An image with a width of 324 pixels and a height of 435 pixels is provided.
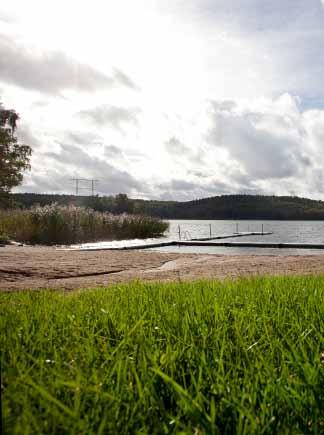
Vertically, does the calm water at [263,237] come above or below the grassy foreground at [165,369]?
below

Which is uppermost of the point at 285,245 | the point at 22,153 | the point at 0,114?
the point at 0,114

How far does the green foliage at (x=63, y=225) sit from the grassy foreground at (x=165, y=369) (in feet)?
48.9

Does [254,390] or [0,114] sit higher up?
[0,114]

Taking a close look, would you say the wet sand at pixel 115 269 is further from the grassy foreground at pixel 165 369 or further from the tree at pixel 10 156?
the tree at pixel 10 156

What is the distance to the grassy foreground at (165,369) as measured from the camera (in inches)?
45.1

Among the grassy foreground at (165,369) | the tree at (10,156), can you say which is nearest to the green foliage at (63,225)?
the tree at (10,156)

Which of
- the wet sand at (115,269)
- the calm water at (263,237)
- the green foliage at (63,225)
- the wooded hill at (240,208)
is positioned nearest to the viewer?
the wet sand at (115,269)

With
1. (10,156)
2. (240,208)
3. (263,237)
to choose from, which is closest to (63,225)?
Result: (10,156)

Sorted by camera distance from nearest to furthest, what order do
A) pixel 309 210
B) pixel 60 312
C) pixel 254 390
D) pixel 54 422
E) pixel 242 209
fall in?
1. pixel 54 422
2. pixel 254 390
3. pixel 60 312
4. pixel 242 209
5. pixel 309 210

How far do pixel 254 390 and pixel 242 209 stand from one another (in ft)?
224

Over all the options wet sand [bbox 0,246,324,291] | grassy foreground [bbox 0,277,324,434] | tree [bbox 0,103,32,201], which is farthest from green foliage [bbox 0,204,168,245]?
grassy foreground [bbox 0,277,324,434]

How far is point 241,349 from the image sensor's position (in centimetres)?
202

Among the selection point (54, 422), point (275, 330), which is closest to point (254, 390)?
point (54, 422)

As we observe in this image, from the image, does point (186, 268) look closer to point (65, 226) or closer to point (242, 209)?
point (65, 226)
